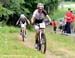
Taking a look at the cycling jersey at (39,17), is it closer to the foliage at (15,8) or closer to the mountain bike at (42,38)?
the mountain bike at (42,38)

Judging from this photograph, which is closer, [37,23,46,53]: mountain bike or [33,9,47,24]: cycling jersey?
[37,23,46,53]: mountain bike

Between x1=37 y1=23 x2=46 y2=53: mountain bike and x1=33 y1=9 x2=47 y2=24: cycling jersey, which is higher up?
x1=33 y1=9 x2=47 y2=24: cycling jersey

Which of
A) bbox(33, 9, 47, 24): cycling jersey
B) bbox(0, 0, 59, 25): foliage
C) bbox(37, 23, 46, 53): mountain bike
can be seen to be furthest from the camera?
bbox(0, 0, 59, 25): foliage

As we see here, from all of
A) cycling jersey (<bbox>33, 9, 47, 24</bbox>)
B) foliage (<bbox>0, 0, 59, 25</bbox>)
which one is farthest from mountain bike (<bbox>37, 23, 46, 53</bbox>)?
foliage (<bbox>0, 0, 59, 25</bbox>)

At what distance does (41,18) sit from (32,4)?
26915mm

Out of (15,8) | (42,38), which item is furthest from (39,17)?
(15,8)

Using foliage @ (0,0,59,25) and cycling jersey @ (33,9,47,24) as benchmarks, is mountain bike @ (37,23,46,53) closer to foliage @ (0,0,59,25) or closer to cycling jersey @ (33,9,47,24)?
cycling jersey @ (33,9,47,24)

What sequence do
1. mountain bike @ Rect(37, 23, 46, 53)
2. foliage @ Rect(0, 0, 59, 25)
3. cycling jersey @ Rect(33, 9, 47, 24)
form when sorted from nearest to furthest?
1. mountain bike @ Rect(37, 23, 46, 53)
2. cycling jersey @ Rect(33, 9, 47, 24)
3. foliage @ Rect(0, 0, 59, 25)

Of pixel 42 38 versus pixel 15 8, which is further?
pixel 15 8

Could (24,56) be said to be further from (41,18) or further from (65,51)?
(65,51)

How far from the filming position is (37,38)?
40.9 ft

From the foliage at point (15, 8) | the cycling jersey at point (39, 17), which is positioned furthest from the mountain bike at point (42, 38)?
the foliage at point (15, 8)

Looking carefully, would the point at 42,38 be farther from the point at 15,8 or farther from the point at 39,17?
the point at 15,8

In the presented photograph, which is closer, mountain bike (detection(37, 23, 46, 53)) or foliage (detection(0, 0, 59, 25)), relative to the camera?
mountain bike (detection(37, 23, 46, 53))
